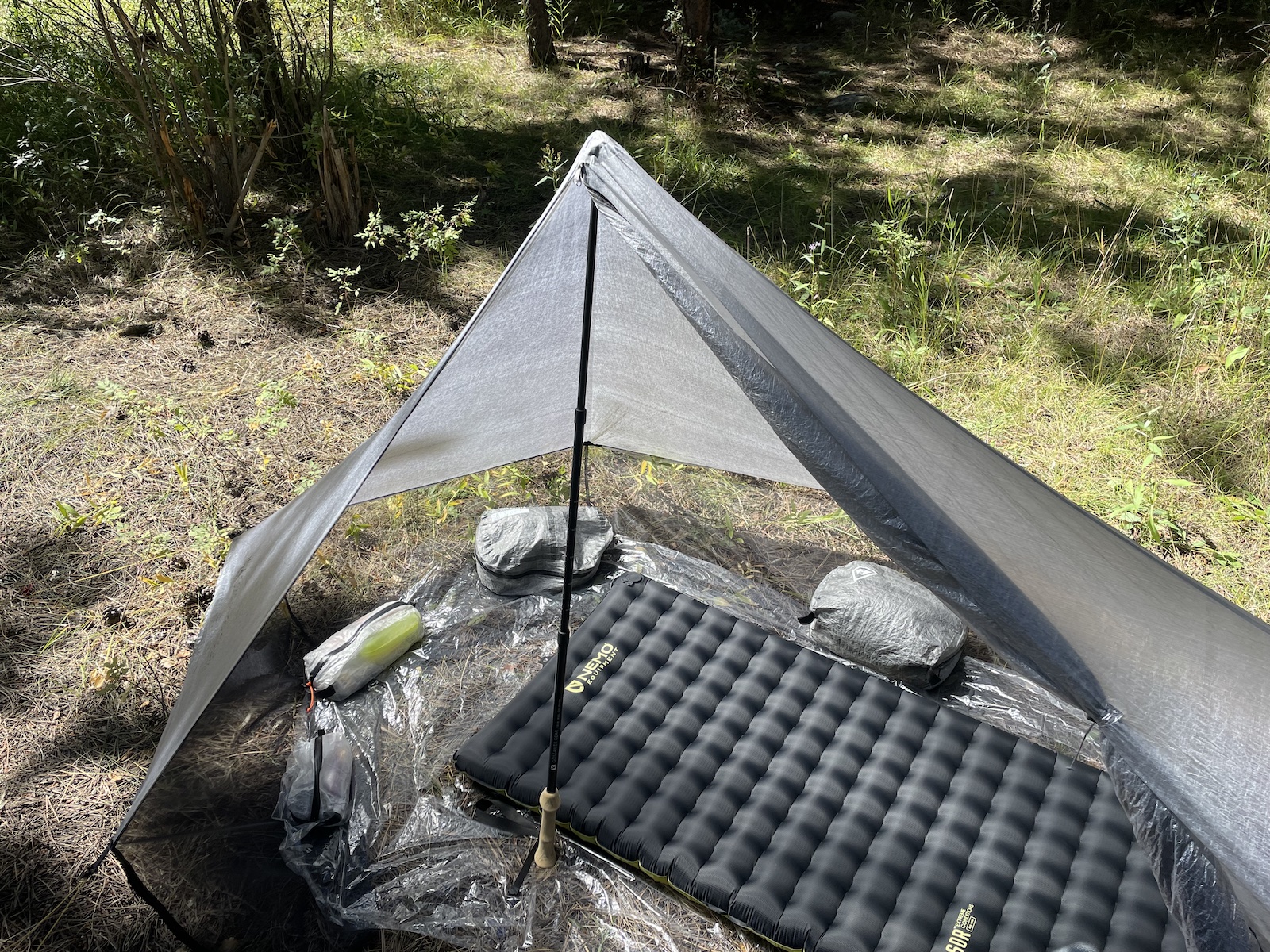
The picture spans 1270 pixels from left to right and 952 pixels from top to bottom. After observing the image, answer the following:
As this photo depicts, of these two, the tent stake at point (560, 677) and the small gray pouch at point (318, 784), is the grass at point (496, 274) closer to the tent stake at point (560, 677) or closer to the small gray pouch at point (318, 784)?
the small gray pouch at point (318, 784)

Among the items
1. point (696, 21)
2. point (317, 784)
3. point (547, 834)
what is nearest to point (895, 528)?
point (547, 834)

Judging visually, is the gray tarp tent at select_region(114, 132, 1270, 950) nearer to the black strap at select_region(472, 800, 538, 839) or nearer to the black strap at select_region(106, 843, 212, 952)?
the black strap at select_region(106, 843, 212, 952)

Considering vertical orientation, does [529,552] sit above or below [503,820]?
above

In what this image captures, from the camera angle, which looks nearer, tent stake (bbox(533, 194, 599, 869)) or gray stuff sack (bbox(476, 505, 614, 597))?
tent stake (bbox(533, 194, 599, 869))

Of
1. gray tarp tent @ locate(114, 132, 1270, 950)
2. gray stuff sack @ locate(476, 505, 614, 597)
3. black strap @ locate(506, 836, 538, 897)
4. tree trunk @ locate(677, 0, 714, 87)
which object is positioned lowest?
black strap @ locate(506, 836, 538, 897)

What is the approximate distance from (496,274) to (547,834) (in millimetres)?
2763

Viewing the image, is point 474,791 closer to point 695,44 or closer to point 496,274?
point 496,274

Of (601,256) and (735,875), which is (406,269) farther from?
(735,875)

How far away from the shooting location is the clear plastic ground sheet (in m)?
1.97

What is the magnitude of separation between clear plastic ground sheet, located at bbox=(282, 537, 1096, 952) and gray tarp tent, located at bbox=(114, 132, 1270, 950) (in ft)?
1.15

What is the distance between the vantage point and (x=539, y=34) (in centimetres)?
582

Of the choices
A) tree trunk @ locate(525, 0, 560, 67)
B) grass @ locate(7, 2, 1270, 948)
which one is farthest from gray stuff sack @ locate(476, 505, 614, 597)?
tree trunk @ locate(525, 0, 560, 67)

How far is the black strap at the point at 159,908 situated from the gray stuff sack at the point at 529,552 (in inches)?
46.7

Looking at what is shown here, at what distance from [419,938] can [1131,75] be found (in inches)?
240
